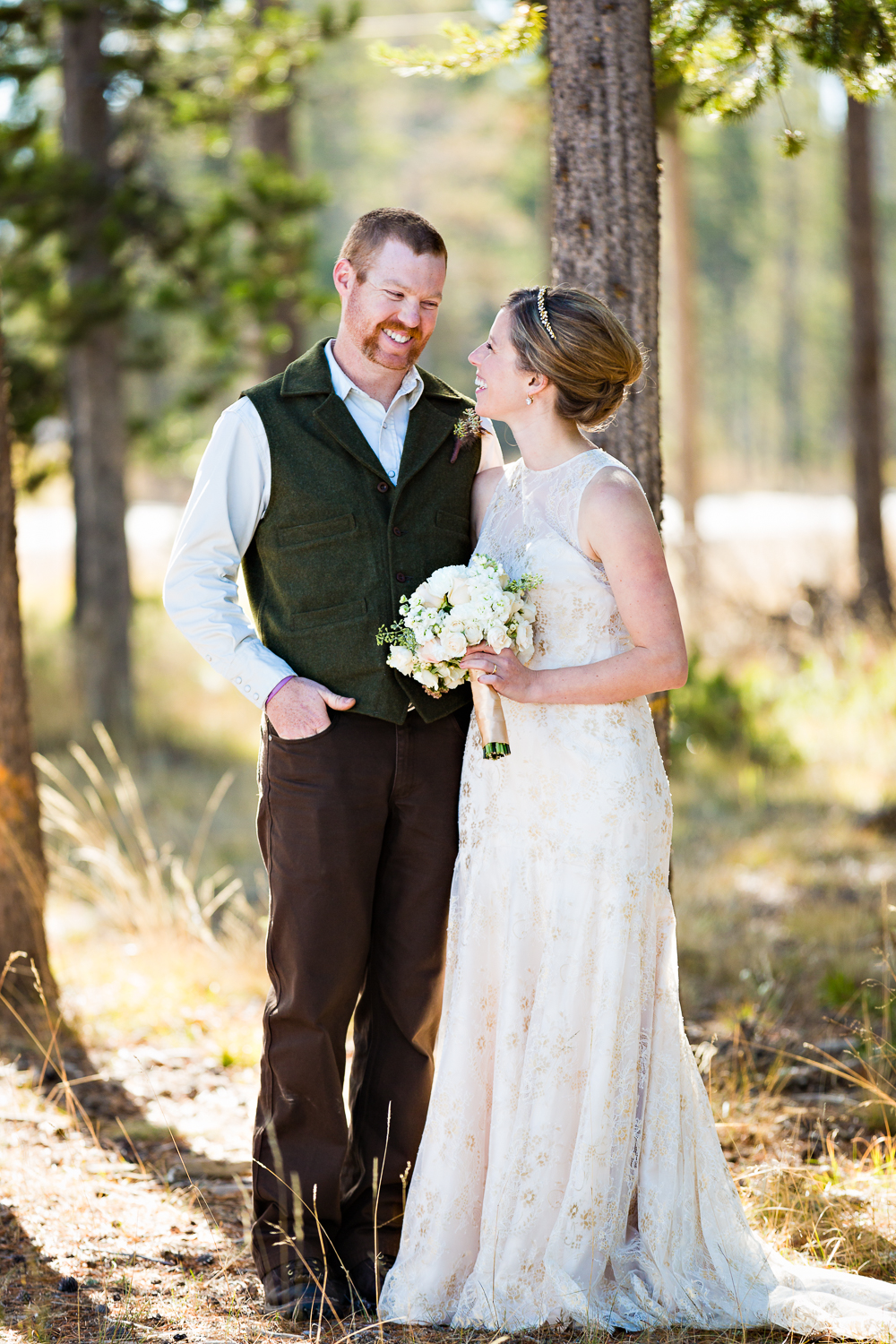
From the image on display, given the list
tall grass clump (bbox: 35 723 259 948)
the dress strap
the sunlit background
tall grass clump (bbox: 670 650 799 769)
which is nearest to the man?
the dress strap

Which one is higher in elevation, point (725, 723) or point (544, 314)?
point (544, 314)

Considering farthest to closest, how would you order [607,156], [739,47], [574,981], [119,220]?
[119,220] < [739,47] < [607,156] < [574,981]

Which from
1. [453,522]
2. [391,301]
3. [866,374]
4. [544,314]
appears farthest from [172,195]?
[544,314]

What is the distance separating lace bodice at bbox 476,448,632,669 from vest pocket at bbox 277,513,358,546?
392 mm

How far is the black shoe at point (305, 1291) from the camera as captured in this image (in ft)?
9.61

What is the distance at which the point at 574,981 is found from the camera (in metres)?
2.90

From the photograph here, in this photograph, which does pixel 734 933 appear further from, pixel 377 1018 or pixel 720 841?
pixel 377 1018

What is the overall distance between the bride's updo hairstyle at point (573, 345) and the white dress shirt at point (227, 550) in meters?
0.45

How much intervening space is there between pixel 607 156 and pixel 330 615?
1621 mm

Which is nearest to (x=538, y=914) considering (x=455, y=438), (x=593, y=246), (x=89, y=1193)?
(x=455, y=438)

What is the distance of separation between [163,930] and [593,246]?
3.38 metres

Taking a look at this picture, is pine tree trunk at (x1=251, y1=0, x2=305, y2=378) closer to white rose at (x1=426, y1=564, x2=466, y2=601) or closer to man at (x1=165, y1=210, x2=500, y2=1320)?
man at (x1=165, y1=210, x2=500, y2=1320)

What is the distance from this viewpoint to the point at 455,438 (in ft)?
10.5

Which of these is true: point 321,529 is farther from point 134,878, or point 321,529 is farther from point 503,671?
point 134,878
